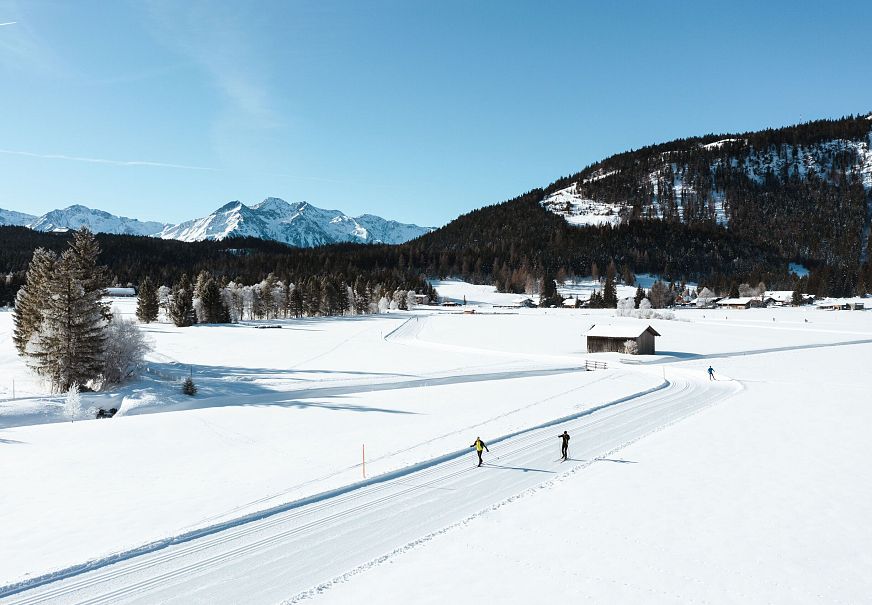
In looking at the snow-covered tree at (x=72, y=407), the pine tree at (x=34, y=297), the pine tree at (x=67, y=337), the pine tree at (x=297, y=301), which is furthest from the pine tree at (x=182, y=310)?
the snow-covered tree at (x=72, y=407)

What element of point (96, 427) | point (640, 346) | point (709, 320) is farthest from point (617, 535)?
point (709, 320)

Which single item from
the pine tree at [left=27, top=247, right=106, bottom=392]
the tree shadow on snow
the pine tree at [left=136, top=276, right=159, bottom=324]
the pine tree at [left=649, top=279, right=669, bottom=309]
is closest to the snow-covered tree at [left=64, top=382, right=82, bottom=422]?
the pine tree at [left=27, top=247, right=106, bottom=392]

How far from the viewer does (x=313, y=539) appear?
14.0 meters

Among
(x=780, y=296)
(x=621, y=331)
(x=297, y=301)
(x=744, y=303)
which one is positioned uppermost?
(x=297, y=301)

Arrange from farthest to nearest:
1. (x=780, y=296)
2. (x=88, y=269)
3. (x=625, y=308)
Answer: (x=780, y=296)
(x=625, y=308)
(x=88, y=269)

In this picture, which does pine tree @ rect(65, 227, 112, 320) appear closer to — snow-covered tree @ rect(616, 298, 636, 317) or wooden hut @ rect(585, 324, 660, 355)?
wooden hut @ rect(585, 324, 660, 355)

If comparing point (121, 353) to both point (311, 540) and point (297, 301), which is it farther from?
point (297, 301)

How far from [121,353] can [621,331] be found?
176 feet

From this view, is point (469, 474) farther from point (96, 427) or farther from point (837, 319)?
point (837, 319)

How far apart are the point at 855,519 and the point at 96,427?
3385cm

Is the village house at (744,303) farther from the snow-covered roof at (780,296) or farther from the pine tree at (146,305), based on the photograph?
the pine tree at (146,305)

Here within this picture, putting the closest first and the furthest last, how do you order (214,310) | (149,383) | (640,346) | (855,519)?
(855,519)
(149,383)
(640,346)
(214,310)

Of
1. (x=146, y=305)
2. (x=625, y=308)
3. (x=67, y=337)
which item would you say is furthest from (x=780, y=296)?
(x=67, y=337)

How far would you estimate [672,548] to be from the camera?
13.9m
